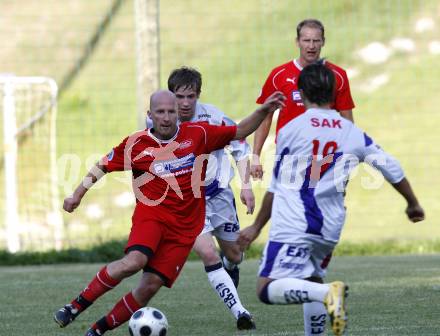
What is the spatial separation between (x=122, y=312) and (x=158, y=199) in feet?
2.40

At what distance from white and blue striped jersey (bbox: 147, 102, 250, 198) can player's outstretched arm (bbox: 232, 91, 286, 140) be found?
1.33 metres

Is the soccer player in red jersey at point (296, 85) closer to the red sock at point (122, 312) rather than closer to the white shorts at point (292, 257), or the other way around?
the red sock at point (122, 312)

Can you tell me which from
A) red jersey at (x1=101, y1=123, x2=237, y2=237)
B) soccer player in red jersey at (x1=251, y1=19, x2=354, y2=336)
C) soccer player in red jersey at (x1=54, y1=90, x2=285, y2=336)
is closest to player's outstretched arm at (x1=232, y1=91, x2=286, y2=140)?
soccer player in red jersey at (x1=54, y1=90, x2=285, y2=336)

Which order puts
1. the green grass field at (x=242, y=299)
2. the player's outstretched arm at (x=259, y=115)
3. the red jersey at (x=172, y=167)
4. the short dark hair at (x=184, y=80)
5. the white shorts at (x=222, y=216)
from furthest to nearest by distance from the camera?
the white shorts at (x=222, y=216) → the short dark hair at (x=184, y=80) → the green grass field at (x=242, y=299) → the red jersey at (x=172, y=167) → the player's outstretched arm at (x=259, y=115)

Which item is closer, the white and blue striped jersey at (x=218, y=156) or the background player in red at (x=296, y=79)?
the background player in red at (x=296, y=79)

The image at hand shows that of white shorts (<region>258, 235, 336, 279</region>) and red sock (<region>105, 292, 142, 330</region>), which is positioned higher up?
white shorts (<region>258, 235, 336, 279</region>)

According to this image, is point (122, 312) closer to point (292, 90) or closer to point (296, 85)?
point (296, 85)

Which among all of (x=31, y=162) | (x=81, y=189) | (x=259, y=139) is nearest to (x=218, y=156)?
(x=259, y=139)

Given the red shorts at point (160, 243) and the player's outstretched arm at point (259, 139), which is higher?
the player's outstretched arm at point (259, 139)

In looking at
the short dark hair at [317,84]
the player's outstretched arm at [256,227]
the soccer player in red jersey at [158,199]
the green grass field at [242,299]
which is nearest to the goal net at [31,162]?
the green grass field at [242,299]

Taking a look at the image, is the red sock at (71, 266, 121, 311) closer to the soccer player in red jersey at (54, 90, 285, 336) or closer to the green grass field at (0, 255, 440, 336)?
the soccer player in red jersey at (54, 90, 285, 336)

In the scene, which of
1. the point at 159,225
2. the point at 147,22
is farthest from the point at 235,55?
the point at 159,225

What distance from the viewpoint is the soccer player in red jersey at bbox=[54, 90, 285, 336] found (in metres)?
6.59

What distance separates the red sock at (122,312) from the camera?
6496mm
